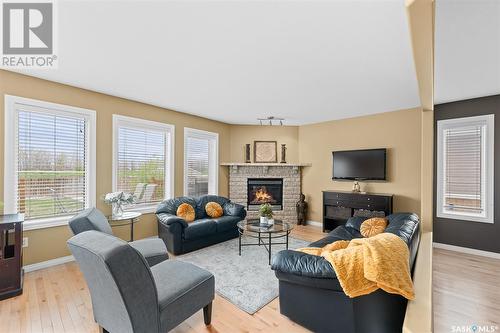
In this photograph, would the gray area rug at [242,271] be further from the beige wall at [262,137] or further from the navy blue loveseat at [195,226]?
the beige wall at [262,137]

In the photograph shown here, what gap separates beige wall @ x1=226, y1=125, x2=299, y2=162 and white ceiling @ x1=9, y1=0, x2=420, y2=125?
207cm

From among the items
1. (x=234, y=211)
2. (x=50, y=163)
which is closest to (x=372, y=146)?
(x=234, y=211)

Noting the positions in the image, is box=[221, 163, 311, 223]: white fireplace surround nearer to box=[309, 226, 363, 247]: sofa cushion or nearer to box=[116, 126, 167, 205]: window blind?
box=[116, 126, 167, 205]: window blind

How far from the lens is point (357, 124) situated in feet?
17.4

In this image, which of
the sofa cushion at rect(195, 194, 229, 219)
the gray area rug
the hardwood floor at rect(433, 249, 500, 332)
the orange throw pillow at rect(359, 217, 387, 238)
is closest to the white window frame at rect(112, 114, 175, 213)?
the sofa cushion at rect(195, 194, 229, 219)

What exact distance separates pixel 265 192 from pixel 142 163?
3110 millimetres

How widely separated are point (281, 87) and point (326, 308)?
111 inches

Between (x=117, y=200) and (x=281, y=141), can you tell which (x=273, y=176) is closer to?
(x=281, y=141)

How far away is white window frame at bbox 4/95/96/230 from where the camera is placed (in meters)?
2.97

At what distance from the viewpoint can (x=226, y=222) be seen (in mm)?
4406

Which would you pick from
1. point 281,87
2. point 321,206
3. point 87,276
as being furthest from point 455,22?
point 321,206

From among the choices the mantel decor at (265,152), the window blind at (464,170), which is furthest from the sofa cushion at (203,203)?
the window blind at (464,170)

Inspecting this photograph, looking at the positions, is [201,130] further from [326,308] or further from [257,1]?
[326,308]

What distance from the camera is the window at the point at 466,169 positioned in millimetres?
3859
